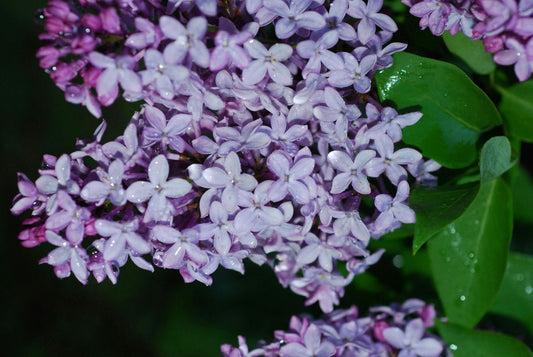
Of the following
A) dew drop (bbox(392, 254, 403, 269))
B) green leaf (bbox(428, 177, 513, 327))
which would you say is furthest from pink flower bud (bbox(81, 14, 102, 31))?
dew drop (bbox(392, 254, 403, 269))

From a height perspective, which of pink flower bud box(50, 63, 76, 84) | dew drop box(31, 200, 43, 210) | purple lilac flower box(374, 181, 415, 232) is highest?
pink flower bud box(50, 63, 76, 84)

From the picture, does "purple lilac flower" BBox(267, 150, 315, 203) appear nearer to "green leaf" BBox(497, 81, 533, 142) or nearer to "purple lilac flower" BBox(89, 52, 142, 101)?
"purple lilac flower" BBox(89, 52, 142, 101)

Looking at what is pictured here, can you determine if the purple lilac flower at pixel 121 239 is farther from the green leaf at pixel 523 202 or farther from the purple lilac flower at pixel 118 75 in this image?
the green leaf at pixel 523 202

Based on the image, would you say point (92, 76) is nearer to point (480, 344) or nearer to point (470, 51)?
point (470, 51)

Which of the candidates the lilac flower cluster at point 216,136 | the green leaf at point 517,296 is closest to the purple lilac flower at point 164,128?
the lilac flower cluster at point 216,136

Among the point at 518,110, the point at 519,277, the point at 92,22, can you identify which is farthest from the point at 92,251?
the point at 519,277

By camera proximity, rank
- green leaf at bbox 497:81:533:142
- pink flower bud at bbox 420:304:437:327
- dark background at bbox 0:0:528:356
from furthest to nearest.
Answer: dark background at bbox 0:0:528:356, pink flower bud at bbox 420:304:437:327, green leaf at bbox 497:81:533:142
